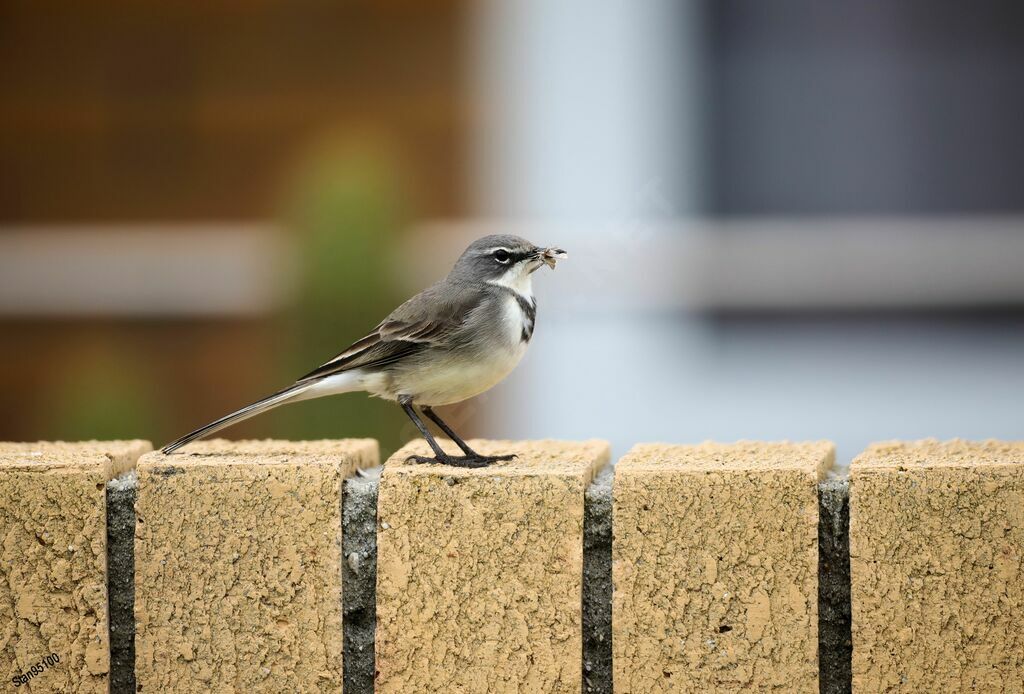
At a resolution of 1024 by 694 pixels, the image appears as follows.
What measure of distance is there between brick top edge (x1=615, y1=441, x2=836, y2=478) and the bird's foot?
9.4 inches

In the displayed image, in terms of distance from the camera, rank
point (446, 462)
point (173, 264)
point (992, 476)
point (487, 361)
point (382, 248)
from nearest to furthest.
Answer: point (992, 476), point (446, 462), point (487, 361), point (382, 248), point (173, 264)

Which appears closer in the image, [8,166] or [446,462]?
[446,462]

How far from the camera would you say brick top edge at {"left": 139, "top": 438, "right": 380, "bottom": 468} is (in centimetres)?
243

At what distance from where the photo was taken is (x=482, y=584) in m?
2.33

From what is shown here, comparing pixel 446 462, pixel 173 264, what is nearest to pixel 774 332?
pixel 173 264

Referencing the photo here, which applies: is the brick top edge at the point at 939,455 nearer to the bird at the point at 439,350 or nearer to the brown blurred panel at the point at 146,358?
the bird at the point at 439,350

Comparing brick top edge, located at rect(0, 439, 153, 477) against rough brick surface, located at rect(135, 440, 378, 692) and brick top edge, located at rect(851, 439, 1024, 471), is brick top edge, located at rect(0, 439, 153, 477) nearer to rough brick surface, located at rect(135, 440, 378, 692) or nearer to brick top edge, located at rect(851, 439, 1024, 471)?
rough brick surface, located at rect(135, 440, 378, 692)

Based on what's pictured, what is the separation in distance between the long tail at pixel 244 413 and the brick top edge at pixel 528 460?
0.27m

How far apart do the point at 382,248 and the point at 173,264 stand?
12.2 ft

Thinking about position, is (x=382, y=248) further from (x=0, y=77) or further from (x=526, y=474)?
(x=0, y=77)

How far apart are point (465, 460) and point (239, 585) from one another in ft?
1.61

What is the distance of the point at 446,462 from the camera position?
2.59 m

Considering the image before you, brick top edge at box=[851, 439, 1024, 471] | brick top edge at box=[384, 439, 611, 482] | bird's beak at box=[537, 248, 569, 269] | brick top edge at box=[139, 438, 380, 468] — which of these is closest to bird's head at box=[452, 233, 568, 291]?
bird's beak at box=[537, 248, 569, 269]

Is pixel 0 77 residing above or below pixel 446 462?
above
